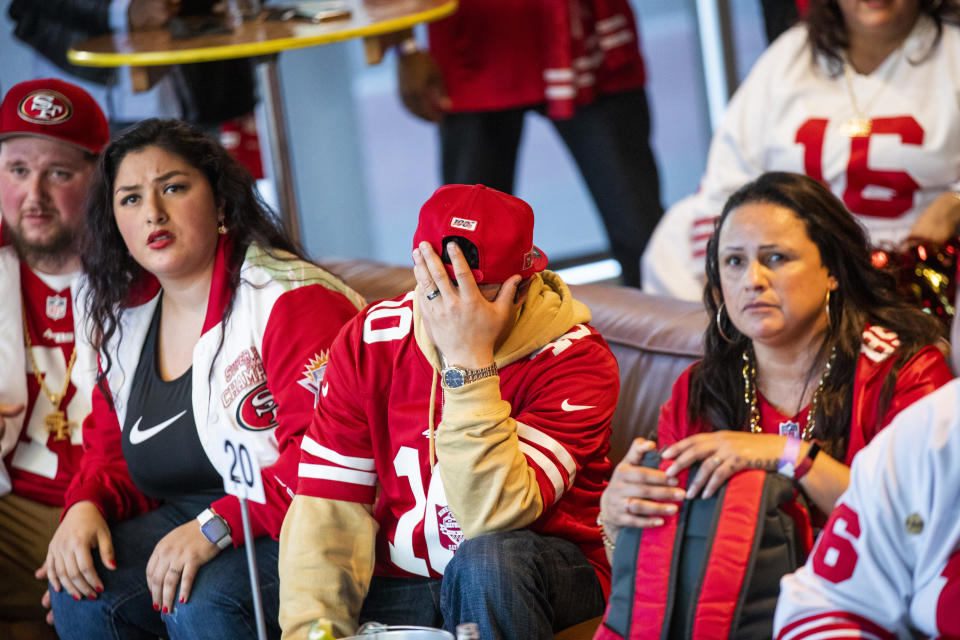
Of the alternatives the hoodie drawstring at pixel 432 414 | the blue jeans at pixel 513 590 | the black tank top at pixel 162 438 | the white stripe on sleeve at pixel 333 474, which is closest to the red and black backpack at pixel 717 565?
the blue jeans at pixel 513 590

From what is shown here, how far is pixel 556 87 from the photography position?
3559 mm

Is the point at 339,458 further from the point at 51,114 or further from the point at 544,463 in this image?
the point at 51,114

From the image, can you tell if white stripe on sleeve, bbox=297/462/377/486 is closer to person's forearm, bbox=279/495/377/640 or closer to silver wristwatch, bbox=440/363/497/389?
person's forearm, bbox=279/495/377/640

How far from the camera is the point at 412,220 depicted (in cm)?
509

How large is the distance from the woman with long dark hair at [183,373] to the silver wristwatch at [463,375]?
1.23 ft

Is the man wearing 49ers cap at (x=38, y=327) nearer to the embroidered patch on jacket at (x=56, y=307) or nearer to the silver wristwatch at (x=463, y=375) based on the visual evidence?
the embroidered patch on jacket at (x=56, y=307)

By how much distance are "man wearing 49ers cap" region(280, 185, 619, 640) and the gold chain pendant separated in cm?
77

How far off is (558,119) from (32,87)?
1683 mm

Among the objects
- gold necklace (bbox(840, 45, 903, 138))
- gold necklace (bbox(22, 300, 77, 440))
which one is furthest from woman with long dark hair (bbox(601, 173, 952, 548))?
gold necklace (bbox(22, 300, 77, 440))

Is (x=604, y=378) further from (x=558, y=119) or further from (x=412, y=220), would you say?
(x=412, y=220)

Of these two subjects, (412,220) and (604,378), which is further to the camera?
(412,220)

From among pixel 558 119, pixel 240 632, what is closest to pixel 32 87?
pixel 240 632

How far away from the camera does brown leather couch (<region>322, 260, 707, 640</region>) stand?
2148 mm

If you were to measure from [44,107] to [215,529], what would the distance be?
35.5 inches
